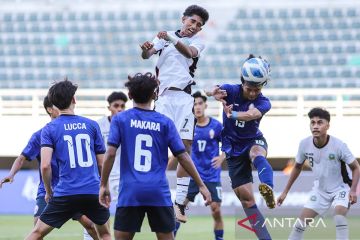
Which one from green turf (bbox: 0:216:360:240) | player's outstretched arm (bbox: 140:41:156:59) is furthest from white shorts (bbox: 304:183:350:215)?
player's outstretched arm (bbox: 140:41:156:59)

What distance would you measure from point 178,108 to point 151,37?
20625 millimetres

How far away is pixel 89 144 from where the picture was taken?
8.70 meters

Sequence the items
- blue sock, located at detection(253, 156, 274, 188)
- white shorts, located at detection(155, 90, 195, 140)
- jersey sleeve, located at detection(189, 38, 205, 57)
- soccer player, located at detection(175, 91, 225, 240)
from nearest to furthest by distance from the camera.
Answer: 1. blue sock, located at detection(253, 156, 274, 188)
2. jersey sleeve, located at detection(189, 38, 205, 57)
3. white shorts, located at detection(155, 90, 195, 140)
4. soccer player, located at detection(175, 91, 225, 240)

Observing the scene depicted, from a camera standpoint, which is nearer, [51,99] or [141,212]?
[141,212]

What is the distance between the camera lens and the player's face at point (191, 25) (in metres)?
10.2

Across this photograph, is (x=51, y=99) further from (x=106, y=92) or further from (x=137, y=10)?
(x=137, y=10)

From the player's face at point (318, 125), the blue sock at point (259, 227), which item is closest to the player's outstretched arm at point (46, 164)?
the blue sock at point (259, 227)

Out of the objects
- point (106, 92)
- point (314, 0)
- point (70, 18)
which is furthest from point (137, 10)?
point (106, 92)

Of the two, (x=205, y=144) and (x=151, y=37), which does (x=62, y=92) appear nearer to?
(x=205, y=144)

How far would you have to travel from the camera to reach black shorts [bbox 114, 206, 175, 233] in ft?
25.6

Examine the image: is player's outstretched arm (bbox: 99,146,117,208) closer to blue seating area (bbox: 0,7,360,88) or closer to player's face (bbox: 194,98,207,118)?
player's face (bbox: 194,98,207,118)

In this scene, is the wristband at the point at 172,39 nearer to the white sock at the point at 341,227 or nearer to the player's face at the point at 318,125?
the player's face at the point at 318,125

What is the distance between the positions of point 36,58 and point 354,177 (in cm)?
2137

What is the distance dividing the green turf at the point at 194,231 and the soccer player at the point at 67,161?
4320mm
